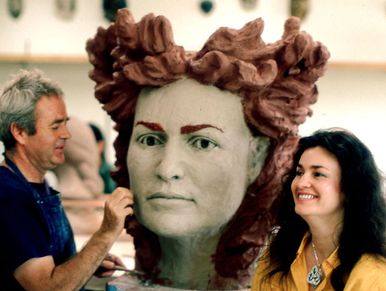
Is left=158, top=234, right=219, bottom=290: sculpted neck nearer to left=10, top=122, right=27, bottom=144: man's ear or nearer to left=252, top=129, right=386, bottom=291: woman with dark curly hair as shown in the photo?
left=252, top=129, right=386, bottom=291: woman with dark curly hair

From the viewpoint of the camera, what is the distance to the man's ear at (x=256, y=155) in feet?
7.66

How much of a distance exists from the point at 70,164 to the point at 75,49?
81 centimetres

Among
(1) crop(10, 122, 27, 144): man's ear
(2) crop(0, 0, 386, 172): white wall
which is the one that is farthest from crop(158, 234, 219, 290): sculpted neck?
(2) crop(0, 0, 386, 172): white wall

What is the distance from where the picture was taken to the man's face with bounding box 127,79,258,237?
7.21 ft

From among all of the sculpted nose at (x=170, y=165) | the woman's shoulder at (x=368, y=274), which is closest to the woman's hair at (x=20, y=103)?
the sculpted nose at (x=170, y=165)

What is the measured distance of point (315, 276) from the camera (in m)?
1.84

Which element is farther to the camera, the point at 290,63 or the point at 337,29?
the point at 337,29

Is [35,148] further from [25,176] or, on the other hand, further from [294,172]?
[294,172]

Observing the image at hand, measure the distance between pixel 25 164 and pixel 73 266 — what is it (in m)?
0.46

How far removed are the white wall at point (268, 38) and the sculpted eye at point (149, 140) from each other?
3.32ft

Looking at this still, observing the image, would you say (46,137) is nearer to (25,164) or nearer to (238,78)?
(25,164)

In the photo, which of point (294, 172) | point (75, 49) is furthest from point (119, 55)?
point (75, 49)

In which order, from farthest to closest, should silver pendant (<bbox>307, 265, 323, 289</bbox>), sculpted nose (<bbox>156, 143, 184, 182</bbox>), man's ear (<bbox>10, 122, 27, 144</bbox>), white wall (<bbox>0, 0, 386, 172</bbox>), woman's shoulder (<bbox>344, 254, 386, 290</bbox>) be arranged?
1. white wall (<bbox>0, 0, 386, 172</bbox>)
2. man's ear (<bbox>10, 122, 27, 144</bbox>)
3. sculpted nose (<bbox>156, 143, 184, 182</bbox>)
4. silver pendant (<bbox>307, 265, 323, 289</bbox>)
5. woman's shoulder (<bbox>344, 254, 386, 290</bbox>)

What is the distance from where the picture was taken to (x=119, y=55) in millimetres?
2316
